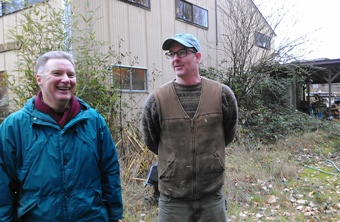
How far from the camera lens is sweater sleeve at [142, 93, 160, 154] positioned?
7.66 feet


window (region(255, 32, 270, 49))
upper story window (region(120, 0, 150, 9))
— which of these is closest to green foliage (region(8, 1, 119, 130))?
upper story window (region(120, 0, 150, 9))

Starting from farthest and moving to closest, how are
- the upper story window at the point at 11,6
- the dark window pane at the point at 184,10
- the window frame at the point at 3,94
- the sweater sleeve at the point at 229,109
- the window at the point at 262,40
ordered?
the window at the point at 262,40 → the dark window pane at the point at 184,10 → the upper story window at the point at 11,6 → the window frame at the point at 3,94 → the sweater sleeve at the point at 229,109

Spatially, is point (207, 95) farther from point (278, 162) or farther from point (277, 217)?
point (278, 162)

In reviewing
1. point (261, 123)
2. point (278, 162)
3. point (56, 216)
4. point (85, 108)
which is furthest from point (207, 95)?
point (261, 123)

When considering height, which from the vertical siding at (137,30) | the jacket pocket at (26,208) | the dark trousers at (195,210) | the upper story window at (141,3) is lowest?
the dark trousers at (195,210)

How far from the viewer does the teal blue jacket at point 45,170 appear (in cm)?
168

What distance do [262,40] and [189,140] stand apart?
34.0 ft

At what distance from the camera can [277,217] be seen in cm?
400

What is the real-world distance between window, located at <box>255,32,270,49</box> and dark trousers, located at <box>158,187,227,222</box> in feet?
32.5

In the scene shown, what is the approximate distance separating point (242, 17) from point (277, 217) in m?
8.52

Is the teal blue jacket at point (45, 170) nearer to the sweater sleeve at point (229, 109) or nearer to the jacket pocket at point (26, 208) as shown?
the jacket pocket at point (26, 208)

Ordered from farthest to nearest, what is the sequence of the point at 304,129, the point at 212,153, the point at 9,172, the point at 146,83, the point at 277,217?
the point at 304,129 → the point at 146,83 → the point at 277,217 → the point at 212,153 → the point at 9,172

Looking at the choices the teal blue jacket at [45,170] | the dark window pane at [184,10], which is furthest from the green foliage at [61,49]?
the dark window pane at [184,10]

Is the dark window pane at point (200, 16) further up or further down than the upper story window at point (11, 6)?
further up
